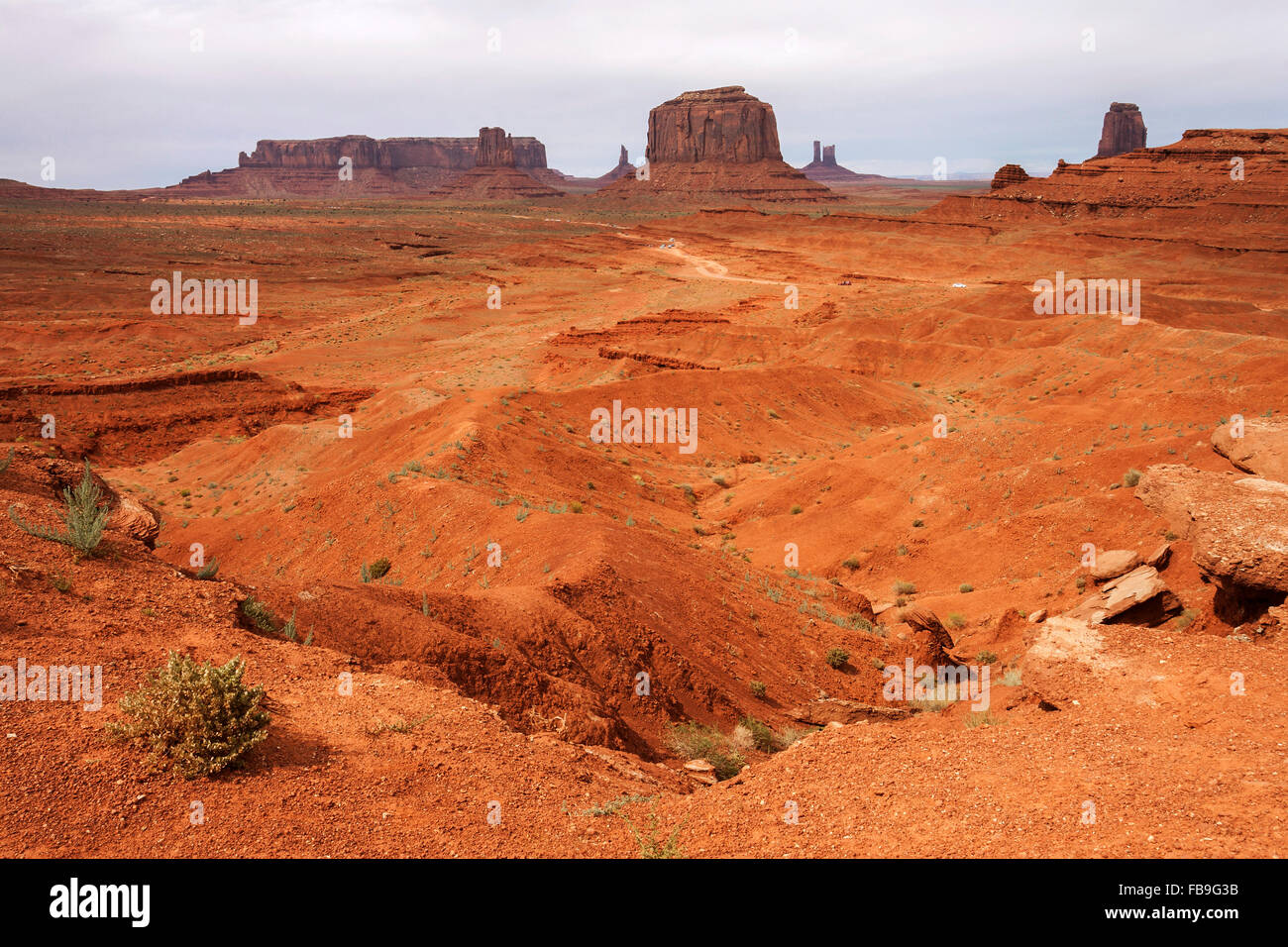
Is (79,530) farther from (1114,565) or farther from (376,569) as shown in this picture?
(1114,565)

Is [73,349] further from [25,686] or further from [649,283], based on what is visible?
[25,686]

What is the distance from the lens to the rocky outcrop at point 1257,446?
15.1 metres

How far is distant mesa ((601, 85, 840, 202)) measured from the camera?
158500 mm

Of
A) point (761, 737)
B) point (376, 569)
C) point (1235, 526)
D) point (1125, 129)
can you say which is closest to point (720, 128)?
point (1125, 129)

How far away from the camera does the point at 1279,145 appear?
7981 cm

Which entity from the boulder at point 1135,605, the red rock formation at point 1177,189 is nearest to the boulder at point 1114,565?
the boulder at point 1135,605

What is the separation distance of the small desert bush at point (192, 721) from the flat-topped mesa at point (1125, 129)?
7194 inches

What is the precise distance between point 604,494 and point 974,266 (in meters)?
61.5

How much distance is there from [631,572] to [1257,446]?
12397mm

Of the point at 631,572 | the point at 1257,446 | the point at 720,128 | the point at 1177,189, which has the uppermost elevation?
the point at 720,128

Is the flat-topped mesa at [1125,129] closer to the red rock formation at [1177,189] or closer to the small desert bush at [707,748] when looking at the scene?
the red rock formation at [1177,189]

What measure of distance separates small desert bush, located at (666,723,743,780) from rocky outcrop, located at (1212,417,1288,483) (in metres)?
12.0

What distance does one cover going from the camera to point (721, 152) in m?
166
